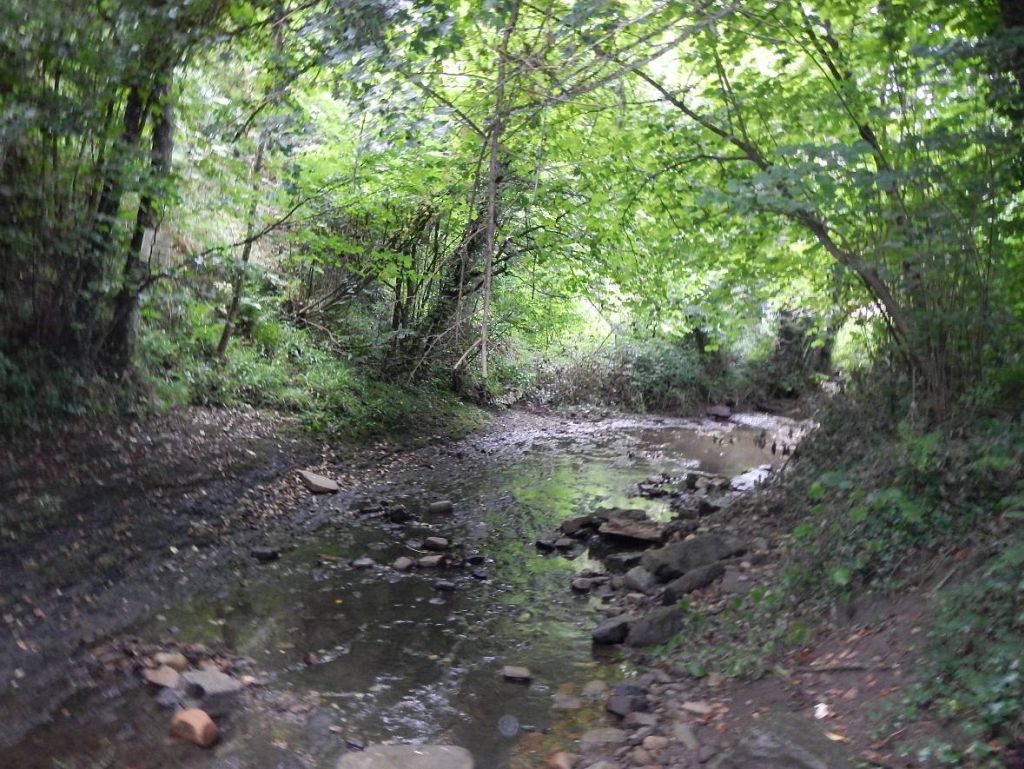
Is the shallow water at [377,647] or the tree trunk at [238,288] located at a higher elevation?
the tree trunk at [238,288]

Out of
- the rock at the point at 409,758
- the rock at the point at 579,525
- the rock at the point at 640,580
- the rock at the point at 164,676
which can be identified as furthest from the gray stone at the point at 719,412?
the rock at the point at 164,676

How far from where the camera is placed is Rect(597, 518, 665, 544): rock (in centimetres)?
893

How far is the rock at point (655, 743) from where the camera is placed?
14.5ft

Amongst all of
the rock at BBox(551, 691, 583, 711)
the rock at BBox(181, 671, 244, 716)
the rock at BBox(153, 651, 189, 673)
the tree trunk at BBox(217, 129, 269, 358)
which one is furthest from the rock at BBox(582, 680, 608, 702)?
the tree trunk at BBox(217, 129, 269, 358)

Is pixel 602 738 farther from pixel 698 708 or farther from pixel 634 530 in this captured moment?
pixel 634 530

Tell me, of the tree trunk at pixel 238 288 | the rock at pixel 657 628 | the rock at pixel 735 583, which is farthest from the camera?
the tree trunk at pixel 238 288

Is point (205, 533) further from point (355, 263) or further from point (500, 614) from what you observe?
point (355, 263)

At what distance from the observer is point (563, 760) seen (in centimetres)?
448

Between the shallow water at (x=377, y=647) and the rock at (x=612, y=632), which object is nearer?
the shallow water at (x=377, y=647)

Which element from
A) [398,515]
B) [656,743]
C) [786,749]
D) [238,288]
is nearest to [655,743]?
[656,743]

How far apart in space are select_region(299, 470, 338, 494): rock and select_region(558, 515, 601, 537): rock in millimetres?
Result: 3102

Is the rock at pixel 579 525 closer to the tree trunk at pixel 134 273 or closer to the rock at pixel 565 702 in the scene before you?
the rock at pixel 565 702

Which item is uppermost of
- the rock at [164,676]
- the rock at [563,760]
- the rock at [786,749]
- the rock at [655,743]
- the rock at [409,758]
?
the rock at [786,749]

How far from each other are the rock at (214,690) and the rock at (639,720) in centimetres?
245
